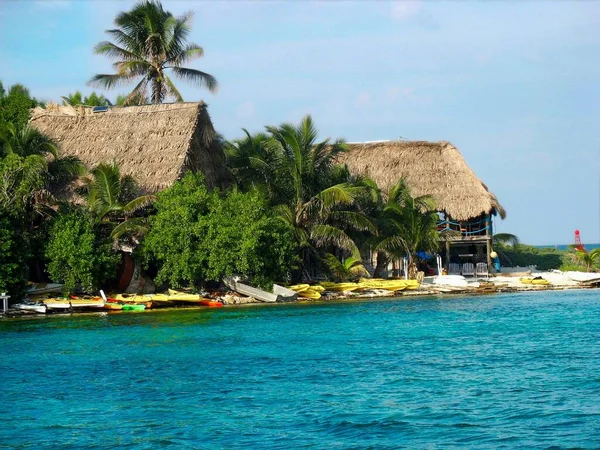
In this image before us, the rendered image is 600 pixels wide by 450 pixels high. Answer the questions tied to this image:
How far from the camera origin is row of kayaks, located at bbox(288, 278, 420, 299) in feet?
84.7

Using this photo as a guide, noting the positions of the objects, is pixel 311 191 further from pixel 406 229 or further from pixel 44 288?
pixel 44 288

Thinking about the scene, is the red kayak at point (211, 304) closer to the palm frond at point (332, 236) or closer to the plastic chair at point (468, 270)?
the palm frond at point (332, 236)

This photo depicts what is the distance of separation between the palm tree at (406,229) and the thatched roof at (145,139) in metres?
5.70

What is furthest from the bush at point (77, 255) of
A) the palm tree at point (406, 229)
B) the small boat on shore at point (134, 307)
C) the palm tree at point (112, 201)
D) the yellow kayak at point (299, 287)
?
the palm tree at point (406, 229)

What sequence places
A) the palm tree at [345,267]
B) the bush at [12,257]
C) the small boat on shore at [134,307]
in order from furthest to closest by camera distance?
the palm tree at [345,267]
the small boat on shore at [134,307]
the bush at [12,257]

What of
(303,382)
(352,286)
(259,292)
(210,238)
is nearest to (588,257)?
(352,286)

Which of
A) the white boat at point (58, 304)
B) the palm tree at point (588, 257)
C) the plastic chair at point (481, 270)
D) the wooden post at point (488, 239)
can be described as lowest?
the white boat at point (58, 304)

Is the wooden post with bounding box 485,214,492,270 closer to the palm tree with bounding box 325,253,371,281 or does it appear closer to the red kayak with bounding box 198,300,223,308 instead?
the palm tree with bounding box 325,253,371,281

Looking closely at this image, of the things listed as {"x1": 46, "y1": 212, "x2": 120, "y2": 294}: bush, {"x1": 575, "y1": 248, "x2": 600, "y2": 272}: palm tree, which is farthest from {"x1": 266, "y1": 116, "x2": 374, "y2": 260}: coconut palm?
{"x1": 575, "y1": 248, "x2": 600, "y2": 272}: palm tree

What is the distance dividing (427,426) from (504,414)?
1.09 m

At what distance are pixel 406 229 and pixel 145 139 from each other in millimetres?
8940

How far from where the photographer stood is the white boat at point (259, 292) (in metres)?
24.7

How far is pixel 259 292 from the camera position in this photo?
24734mm

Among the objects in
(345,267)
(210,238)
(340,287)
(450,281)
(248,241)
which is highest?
(210,238)
